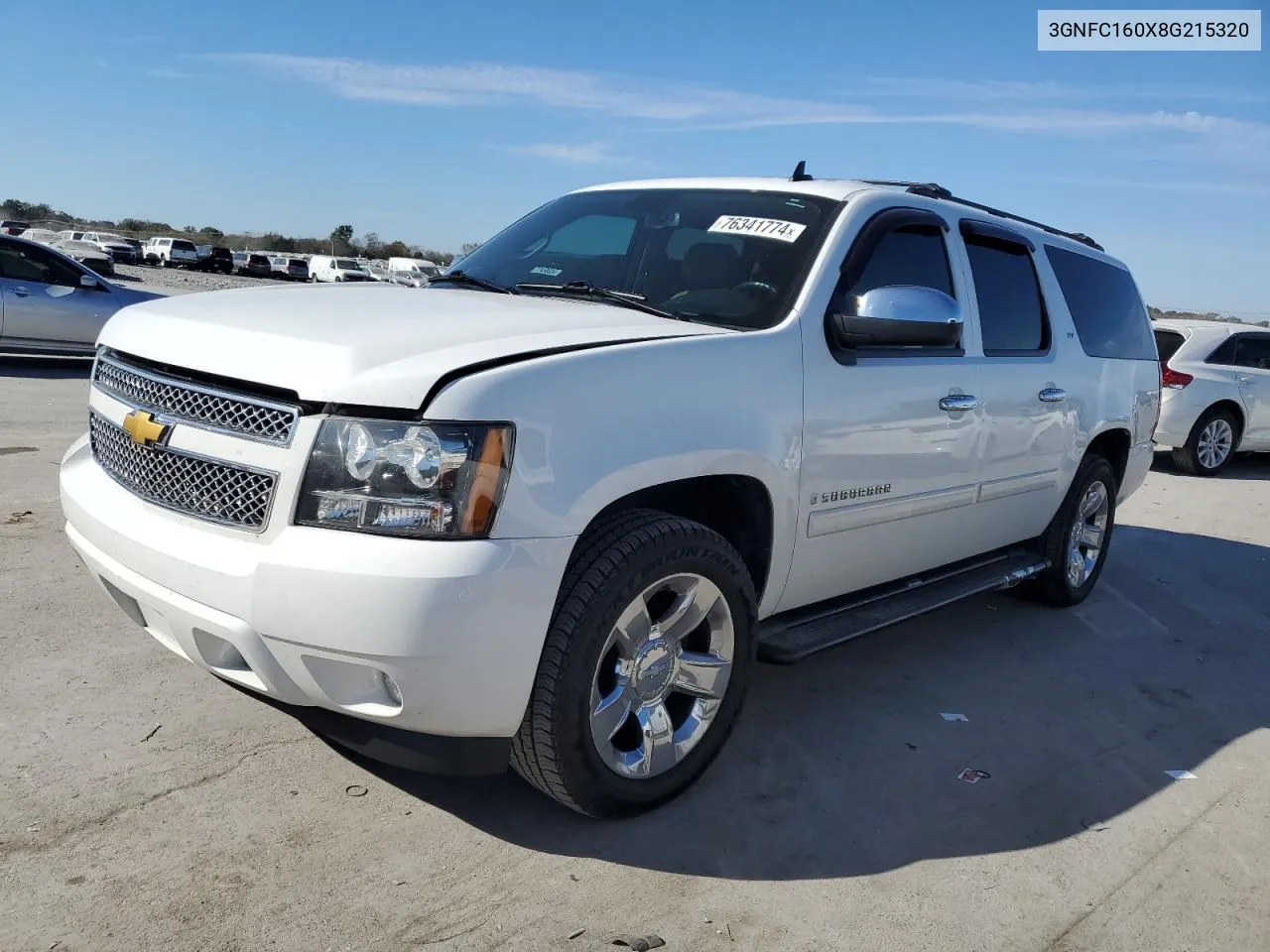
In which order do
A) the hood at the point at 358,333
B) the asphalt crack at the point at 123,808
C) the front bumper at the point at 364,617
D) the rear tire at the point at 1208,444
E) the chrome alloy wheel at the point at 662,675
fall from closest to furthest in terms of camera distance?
1. the front bumper at the point at 364,617
2. the hood at the point at 358,333
3. the asphalt crack at the point at 123,808
4. the chrome alloy wheel at the point at 662,675
5. the rear tire at the point at 1208,444

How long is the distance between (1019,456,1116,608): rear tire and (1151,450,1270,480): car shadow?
5.68m

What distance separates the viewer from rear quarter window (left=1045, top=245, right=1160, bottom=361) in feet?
17.4

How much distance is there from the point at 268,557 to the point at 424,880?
93cm

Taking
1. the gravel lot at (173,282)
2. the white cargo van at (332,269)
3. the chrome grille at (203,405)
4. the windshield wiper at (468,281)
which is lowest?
the chrome grille at (203,405)

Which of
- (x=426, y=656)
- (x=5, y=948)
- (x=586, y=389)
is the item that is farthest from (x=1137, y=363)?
(x=5, y=948)

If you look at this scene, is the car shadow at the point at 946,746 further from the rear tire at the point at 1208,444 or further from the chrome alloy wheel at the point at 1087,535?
the rear tire at the point at 1208,444

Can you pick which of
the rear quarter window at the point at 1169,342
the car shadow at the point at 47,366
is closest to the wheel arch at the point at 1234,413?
the rear quarter window at the point at 1169,342

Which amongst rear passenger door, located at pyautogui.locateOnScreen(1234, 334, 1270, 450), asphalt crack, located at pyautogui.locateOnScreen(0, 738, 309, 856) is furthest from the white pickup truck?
rear passenger door, located at pyautogui.locateOnScreen(1234, 334, 1270, 450)

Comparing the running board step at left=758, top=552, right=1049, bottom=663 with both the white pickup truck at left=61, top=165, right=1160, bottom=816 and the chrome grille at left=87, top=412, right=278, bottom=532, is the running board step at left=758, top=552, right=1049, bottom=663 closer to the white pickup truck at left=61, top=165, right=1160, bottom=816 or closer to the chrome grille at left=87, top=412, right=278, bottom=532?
the white pickup truck at left=61, top=165, right=1160, bottom=816

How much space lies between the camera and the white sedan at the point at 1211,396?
35.7ft

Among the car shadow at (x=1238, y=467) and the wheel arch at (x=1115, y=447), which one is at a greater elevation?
the wheel arch at (x=1115, y=447)

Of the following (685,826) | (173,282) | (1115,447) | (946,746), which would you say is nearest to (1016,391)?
(946,746)

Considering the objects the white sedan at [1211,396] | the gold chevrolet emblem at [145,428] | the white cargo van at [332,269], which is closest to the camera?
the gold chevrolet emblem at [145,428]

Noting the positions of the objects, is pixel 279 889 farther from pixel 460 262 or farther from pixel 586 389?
pixel 460 262
